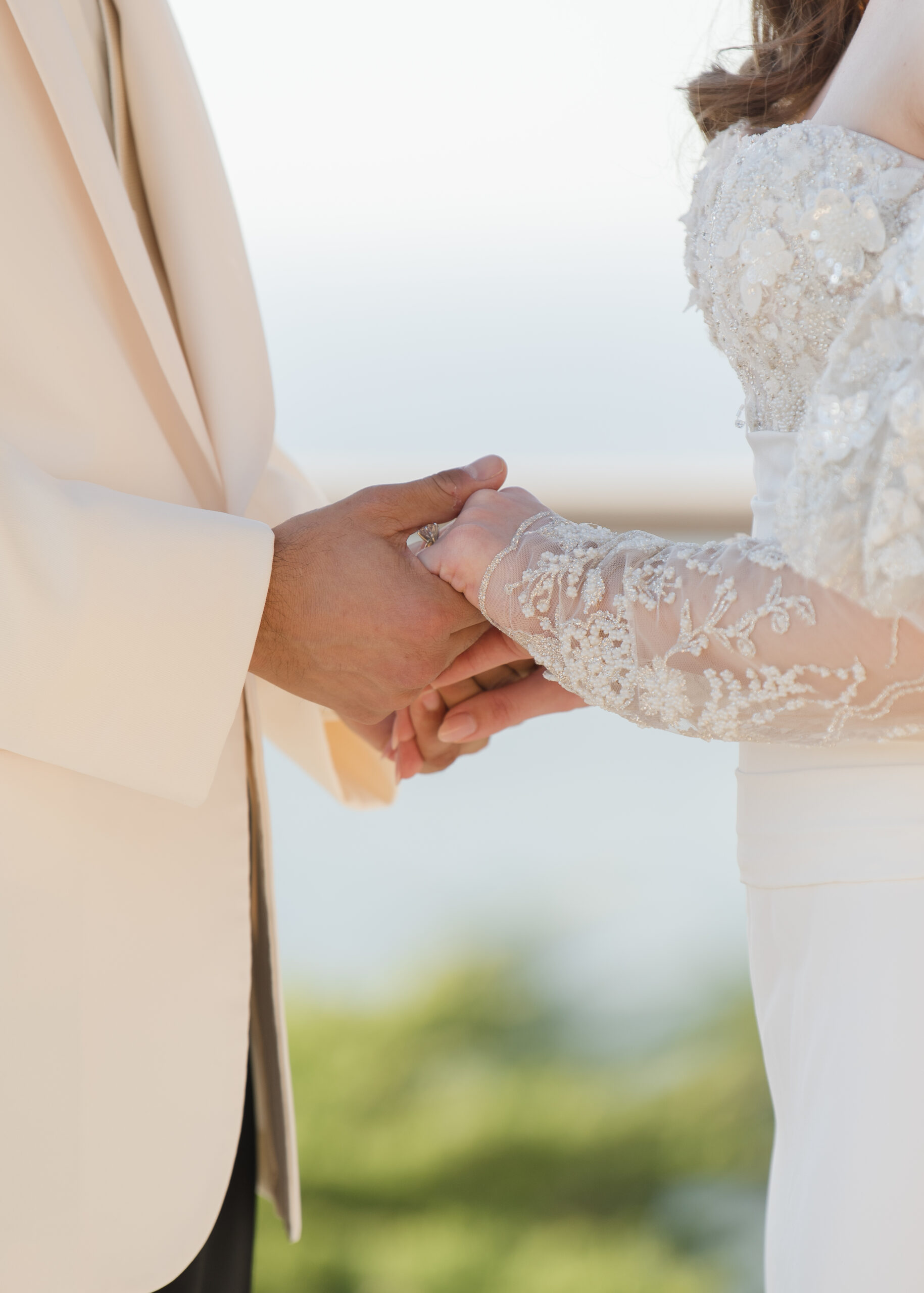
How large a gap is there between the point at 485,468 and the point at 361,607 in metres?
0.22

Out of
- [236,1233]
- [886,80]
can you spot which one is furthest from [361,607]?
[236,1233]

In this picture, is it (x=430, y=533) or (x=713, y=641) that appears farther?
(x=430, y=533)

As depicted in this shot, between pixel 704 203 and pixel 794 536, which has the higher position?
pixel 704 203

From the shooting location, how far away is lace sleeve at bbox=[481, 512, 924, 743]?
769 millimetres

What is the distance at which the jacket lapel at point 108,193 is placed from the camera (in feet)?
2.86

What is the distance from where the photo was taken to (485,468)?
1.08 metres

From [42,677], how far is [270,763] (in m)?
2.97

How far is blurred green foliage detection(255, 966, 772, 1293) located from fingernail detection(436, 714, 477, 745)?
1602 mm

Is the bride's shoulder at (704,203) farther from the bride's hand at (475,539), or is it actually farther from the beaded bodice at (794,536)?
the bride's hand at (475,539)

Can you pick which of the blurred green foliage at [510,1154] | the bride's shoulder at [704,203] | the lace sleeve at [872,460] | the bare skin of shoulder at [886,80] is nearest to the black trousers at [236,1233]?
the lace sleeve at [872,460]

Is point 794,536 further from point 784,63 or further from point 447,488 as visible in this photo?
point 784,63

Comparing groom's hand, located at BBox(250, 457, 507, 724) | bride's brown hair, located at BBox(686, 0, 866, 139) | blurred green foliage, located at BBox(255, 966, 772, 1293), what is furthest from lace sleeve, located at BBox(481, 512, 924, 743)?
blurred green foliage, located at BBox(255, 966, 772, 1293)

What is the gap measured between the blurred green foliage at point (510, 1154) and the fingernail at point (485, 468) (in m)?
1.98

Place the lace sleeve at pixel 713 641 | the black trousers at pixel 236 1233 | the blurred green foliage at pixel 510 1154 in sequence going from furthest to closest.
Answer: the blurred green foliage at pixel 510 1154 < the black trousers at pixel 236 1233 < the lace sleeve at pixel 713 641
